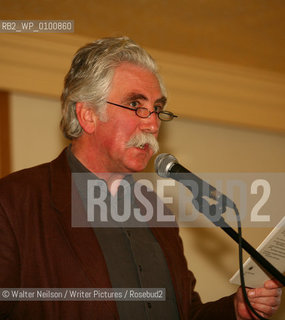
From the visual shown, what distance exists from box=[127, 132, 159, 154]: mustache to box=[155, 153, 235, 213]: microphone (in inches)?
13.5

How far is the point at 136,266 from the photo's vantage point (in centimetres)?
184

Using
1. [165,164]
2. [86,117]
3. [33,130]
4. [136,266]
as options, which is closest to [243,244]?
[165,164]

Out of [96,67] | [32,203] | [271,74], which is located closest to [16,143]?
[96,67]

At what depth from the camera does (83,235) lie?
5.80 ft

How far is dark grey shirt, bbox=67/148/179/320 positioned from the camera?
5.75 feet

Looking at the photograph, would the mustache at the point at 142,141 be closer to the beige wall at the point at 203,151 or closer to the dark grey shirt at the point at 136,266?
the dark grey shirt at the point at 136,266

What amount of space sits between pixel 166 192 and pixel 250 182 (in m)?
0.74

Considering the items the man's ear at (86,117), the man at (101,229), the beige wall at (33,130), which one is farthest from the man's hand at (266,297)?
the beige wall at (33,130)

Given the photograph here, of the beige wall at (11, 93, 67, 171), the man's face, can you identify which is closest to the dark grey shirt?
the man's face

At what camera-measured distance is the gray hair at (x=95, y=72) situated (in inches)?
81.7

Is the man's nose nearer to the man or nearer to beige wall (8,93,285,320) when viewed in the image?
the man

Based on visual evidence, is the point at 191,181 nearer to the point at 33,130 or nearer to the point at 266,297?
the point at 266,297

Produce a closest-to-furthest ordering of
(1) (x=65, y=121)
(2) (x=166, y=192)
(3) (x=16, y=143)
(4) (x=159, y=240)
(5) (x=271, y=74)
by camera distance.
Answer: (4) (x=159, y=240), (1) (x=65, y=121), (3) (x=16, y=143), (2) (x=166, y=192), (5) (x=271, y=74)

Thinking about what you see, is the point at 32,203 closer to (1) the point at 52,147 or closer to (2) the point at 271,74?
(1) the point at 52,147
